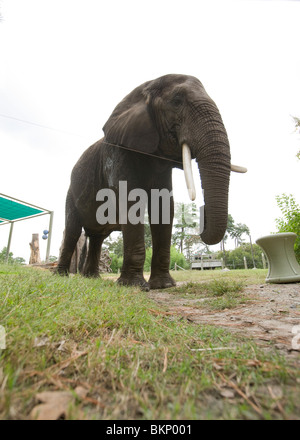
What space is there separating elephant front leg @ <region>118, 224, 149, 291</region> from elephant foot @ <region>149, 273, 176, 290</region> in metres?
0.72

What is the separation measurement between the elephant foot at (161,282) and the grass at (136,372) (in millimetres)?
3408

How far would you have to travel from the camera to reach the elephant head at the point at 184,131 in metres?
3.36

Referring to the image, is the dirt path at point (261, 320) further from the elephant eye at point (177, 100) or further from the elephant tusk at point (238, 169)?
the elephant eye at point (177, 100)

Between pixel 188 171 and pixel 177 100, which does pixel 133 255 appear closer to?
pixel 188 171

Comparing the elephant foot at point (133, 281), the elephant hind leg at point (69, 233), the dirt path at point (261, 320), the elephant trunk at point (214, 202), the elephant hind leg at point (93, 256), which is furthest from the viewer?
the elephant hind leg at point (93, 256)

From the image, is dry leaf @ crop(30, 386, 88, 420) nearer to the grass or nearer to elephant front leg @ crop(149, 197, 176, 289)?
the grass

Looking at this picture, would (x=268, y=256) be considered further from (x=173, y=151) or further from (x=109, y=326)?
(x=109, y=326)

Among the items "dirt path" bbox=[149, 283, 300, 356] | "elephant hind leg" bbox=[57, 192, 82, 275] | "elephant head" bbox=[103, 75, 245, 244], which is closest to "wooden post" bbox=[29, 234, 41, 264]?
"elephant hind leg" bbox=[57, 192, 82, 275]

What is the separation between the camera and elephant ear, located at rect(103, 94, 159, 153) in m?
4.23

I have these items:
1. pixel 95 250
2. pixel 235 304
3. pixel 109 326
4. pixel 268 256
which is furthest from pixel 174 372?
pixel 95 250

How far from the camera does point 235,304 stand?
2.70 metres

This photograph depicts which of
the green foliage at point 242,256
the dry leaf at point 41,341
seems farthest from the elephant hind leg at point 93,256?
the green foliage at point 242,256

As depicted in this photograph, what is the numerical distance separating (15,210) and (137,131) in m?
9.44

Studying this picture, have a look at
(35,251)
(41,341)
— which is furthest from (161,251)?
(35,251)
